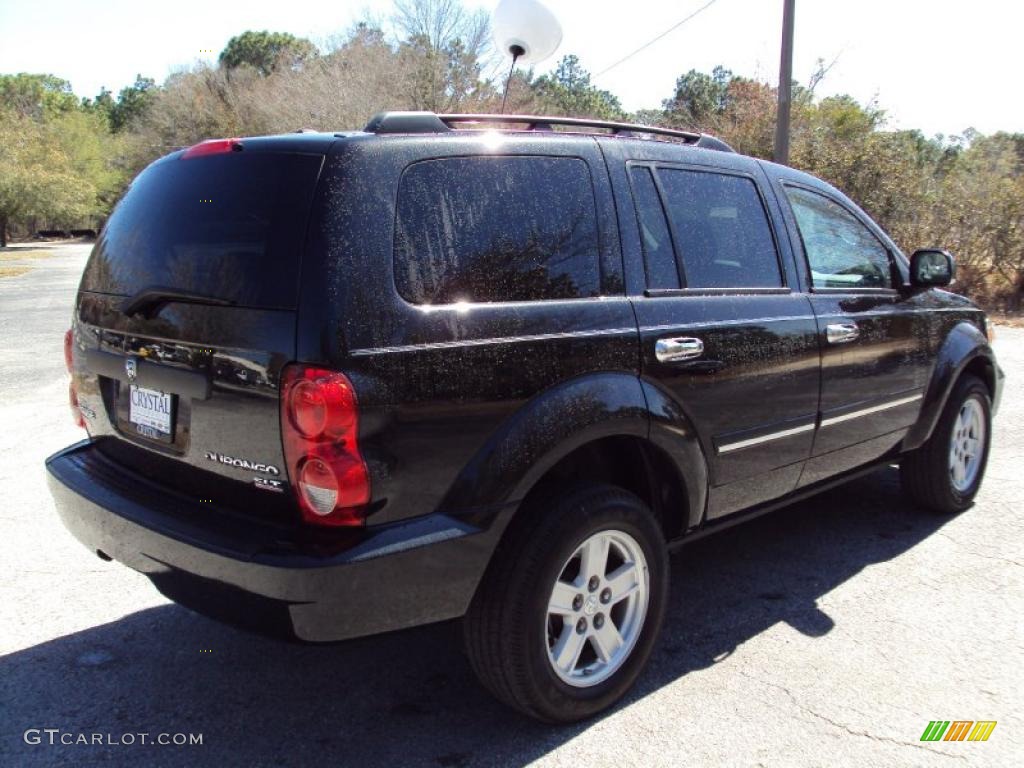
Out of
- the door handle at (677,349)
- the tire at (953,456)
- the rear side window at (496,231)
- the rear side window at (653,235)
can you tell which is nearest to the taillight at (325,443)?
the rear side window at (496,231)

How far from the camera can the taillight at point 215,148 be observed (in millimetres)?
2656

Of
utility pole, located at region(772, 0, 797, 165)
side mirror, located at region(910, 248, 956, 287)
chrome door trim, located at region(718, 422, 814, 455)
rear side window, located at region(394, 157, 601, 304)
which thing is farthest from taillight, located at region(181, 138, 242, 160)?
utility pole, located at region(772, 0, 797, 165)

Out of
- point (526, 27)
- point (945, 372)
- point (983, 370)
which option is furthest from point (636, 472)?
point (526, 27)

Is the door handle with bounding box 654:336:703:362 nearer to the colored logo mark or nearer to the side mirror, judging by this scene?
the colored logo mark

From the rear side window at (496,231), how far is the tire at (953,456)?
2732mm

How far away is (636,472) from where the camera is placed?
306 cm

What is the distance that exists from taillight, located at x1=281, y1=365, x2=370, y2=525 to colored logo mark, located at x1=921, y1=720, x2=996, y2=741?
2.00m

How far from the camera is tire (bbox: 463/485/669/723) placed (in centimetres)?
253

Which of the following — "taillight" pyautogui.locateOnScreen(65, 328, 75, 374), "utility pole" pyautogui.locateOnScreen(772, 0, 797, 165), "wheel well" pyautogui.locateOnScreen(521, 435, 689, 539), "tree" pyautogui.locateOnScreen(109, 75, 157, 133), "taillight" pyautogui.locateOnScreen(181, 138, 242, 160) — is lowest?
"wheel well" pyautogui.locateOnScreen(521, 435, 689, 539)

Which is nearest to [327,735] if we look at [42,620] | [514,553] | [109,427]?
[514,553]

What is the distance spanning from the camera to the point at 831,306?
3754 mm

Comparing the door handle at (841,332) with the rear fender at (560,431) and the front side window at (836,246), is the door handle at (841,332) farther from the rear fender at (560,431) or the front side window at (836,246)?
the rear fender at (560,431)

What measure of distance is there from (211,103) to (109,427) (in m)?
42.1

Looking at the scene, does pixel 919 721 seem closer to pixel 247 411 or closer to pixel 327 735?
pixel 327 735
